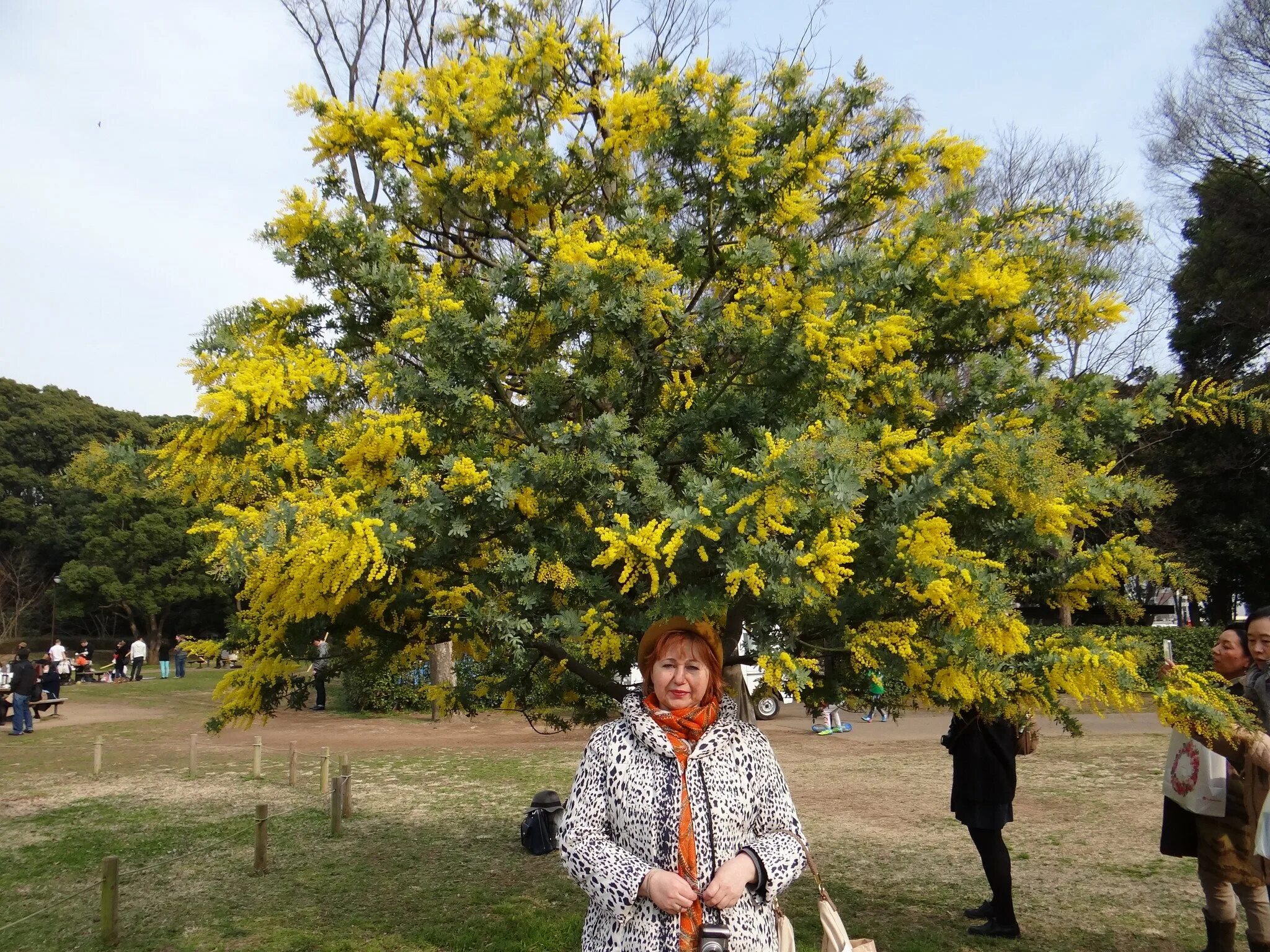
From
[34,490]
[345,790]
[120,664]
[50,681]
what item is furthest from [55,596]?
[345,790]

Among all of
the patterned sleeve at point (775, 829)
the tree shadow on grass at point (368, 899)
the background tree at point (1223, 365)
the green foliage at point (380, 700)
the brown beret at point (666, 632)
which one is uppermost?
the background tree at point (1223, 365)

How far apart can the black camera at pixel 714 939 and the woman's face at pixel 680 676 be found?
63 cm

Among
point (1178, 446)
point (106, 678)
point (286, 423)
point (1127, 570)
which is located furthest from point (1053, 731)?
point (106, 678)

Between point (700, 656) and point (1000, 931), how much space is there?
13.8ft

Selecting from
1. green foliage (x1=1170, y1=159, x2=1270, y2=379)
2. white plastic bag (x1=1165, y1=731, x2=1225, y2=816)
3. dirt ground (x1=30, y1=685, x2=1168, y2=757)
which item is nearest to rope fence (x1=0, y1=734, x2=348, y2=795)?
dirt ground (x1=30, y1=685, x2=1168, y2=757)

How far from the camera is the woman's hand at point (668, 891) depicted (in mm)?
2701

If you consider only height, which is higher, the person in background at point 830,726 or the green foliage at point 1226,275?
the green foliage at point 1226,275

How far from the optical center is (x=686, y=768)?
114 inches

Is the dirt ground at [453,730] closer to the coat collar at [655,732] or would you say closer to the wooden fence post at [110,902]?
the wooden fence post at [110,902]

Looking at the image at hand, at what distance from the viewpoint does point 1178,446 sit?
2323 centimetres

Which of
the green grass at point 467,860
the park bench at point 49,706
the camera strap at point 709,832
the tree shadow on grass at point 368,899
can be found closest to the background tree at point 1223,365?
the green grass at point 467,860

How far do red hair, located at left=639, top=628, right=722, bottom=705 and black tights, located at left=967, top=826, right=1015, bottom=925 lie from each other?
360 centimetres

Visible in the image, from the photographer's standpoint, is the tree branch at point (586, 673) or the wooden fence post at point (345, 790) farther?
the wooden fence post at point (345, 790)

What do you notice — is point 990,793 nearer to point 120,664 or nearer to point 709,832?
point 709,832
